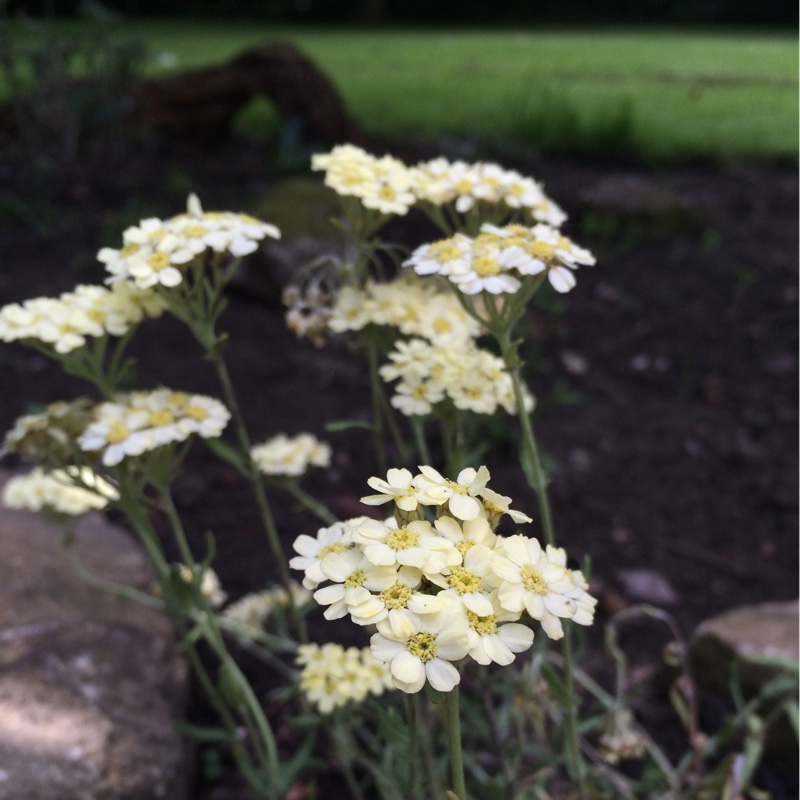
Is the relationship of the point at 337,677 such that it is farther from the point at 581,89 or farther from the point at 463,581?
the point at 581,89

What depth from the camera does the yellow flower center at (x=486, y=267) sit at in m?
0.86

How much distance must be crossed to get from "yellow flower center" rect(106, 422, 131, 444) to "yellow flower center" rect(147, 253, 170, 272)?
0.20 m

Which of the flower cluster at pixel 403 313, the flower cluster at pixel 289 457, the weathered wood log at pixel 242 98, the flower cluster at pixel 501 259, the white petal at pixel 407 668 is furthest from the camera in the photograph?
the weathered wood log at pixel 242 98

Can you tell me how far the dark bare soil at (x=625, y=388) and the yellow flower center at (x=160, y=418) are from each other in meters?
0.57

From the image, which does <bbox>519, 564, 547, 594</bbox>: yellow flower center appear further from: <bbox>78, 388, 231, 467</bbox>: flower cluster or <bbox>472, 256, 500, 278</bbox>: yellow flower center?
<bbox>78, 388, 231, 467</bbox>: flower cluster

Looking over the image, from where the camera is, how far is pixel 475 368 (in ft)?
3.39

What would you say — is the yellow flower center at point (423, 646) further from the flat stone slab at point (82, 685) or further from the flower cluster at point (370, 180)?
the flat stone slab at point (82, 685)

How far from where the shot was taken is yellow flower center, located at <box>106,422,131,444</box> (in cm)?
95

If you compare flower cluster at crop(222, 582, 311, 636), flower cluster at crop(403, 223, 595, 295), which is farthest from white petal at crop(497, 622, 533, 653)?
flower cluster at crop(222, 582, 311, 636)

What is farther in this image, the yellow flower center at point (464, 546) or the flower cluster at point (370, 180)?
the flower cluster at point (370, 180)

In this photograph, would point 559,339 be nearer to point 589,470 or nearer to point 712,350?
point 712,350

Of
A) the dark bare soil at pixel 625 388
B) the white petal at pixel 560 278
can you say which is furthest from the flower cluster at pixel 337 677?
the dark bare soil at pixel 625 388

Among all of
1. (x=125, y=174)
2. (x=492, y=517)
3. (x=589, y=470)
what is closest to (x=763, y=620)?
(x=589, y=470)

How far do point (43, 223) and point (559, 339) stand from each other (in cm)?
246
